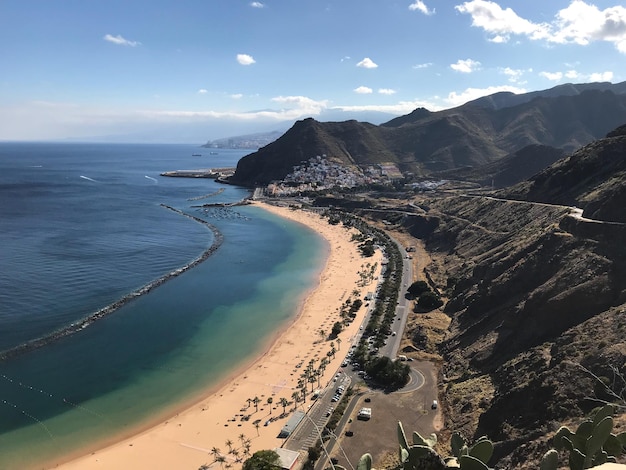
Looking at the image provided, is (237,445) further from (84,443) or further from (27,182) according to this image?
(27,182)

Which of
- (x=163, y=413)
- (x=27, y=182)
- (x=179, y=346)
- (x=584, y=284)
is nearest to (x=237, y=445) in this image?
(x=163, y=413)

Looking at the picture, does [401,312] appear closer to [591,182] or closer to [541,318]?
[541,318]

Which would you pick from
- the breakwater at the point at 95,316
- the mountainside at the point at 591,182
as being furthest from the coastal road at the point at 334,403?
the breakwater at the point at 95,316

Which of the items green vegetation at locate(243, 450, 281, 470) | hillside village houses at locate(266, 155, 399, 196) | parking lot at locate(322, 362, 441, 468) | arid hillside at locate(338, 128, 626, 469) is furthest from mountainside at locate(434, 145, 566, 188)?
green vegetation at locate(243, 450, 281, 470)

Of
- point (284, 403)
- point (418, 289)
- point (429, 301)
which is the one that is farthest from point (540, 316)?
point (284, 403)

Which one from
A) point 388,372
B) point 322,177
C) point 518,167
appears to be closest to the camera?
point 388,372

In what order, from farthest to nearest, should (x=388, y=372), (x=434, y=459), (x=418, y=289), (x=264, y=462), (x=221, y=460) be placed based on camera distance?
(x=418, y=289) < (x=388, y=372) < (x=221, y=460) < (x=264, y=462) < (x=434, y=459)
